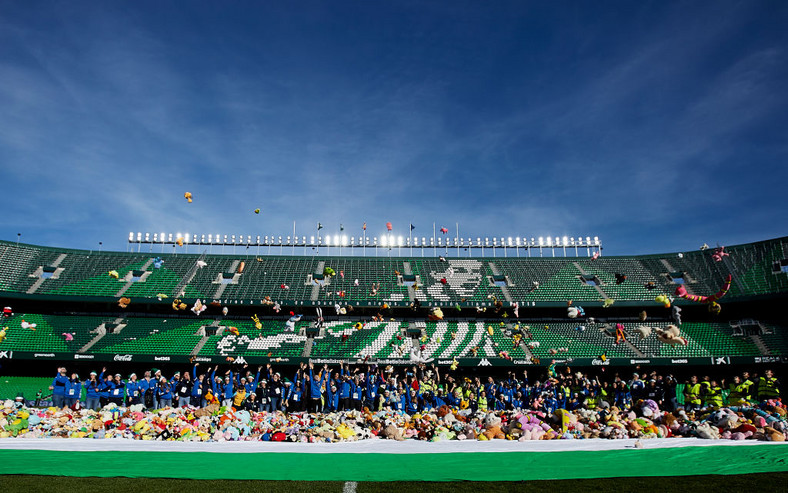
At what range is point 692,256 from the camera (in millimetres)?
43406

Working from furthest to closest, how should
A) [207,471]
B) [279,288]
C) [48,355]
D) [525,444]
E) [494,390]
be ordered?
1. [279,288]
2. [48,355]
3. [494,390]
4. [525,444]
5. [207,471]

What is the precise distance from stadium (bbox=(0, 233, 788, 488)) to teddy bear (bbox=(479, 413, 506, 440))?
12.9 m

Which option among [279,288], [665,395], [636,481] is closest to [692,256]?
[665,395]

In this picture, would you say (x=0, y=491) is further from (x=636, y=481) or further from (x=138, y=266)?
(x=138, y=266)

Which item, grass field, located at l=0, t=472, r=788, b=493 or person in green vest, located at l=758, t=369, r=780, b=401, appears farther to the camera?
person in green vest, located at l=758, t=369, r=780, b=401

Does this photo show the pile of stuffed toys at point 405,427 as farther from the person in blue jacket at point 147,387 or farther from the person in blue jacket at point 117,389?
the person in blue jacket at point 147,387

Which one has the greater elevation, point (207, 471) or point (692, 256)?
point (692, 256)

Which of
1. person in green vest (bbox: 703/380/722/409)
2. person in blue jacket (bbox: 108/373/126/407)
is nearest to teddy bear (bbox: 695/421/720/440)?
person in green vest (bbox: 703/380/722/409)

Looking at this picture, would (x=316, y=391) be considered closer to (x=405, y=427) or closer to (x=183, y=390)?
(x=183, y=390)

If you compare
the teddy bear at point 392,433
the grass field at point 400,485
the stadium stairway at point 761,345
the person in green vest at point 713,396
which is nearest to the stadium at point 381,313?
the stadium stairway at point 761,345

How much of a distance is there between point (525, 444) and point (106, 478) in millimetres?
10325

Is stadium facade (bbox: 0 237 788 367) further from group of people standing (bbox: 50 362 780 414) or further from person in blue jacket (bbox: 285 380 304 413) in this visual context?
person in blue jacket (bbox: 285 380 304 413)

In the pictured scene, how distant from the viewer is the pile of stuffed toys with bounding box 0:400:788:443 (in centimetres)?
1469

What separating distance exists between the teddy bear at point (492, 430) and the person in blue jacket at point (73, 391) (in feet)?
59.4
